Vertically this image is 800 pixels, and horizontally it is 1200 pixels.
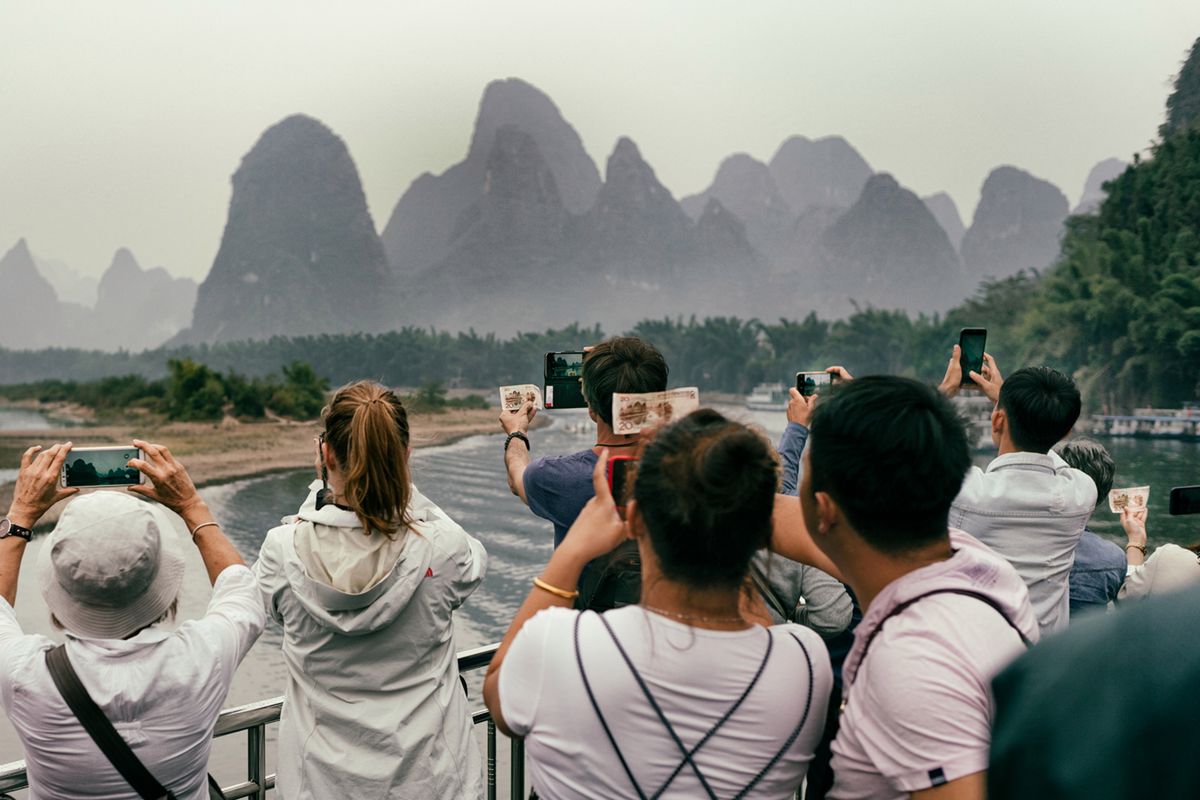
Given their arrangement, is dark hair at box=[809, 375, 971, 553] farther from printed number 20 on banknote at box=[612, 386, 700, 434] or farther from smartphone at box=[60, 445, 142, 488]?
smartphone at box=[60, 445, 142, 488]

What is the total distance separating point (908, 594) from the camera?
3.05ft

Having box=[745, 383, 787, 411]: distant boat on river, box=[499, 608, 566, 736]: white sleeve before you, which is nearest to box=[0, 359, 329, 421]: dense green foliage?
box=[745, 383, 787, 411]: distant boat on river

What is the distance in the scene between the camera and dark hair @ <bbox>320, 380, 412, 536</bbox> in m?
1.50

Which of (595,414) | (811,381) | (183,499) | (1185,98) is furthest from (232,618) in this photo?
A: (1185,98)

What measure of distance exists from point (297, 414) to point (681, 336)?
69.4ft

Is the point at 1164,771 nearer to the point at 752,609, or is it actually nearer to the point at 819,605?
the point at 752,609

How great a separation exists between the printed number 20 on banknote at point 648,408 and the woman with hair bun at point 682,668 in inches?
13.2

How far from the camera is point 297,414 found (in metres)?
37.7

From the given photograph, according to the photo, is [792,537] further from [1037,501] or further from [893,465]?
[1037,501]

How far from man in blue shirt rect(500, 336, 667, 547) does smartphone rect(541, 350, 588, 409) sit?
0.33 metres

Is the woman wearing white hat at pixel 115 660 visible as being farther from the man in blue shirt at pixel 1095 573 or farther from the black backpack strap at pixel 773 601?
the man in blue shirt at pixel 1095 573

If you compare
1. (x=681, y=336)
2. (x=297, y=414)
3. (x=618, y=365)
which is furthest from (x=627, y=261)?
(x=618, y=365)

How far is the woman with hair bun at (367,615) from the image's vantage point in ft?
4.95

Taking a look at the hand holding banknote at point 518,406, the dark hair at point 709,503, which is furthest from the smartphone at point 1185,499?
the hand holding banknote at point 518,406
